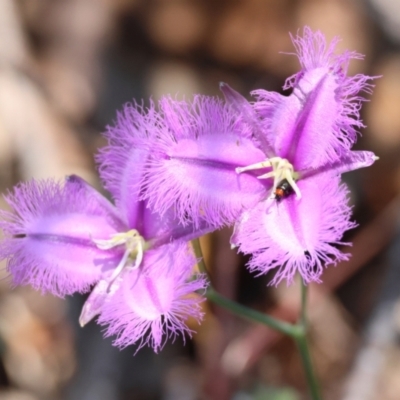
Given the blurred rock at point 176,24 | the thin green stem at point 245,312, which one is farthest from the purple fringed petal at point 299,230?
the blurred rock at point 176,24

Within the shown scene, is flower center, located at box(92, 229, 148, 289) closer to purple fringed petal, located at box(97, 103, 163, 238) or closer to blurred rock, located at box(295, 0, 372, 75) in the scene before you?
purple fringed petal, located at box(97, 103, 163, 238)

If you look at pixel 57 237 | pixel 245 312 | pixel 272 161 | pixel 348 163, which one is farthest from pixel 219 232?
pixel 348 163

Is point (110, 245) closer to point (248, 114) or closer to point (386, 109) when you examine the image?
point (248, 114)

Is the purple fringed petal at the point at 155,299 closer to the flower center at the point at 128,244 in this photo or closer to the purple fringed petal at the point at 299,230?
the flower center at the point at 128,244

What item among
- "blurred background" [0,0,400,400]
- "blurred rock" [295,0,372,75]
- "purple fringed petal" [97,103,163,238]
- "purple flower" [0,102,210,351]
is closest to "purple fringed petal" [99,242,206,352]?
"purple flower" [0,102,210,351]

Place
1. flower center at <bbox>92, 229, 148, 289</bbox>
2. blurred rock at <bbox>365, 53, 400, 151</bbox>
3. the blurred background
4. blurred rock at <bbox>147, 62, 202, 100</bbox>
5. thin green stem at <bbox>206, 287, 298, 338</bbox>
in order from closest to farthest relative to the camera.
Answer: flower center at <bbox>92, 229, 148, 289</bbox> < thin green stem at <bbox>206, 287, 298, 338</bbox> < the blurred background < blurred rock at <bbox>365, 53, 400, 151</bbox> < blurred rock at <bbox>147, 62, 202, 100</bbox>

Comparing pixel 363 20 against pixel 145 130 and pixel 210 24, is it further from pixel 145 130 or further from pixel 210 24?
pixel 145 130

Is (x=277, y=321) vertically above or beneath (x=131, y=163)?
beneath

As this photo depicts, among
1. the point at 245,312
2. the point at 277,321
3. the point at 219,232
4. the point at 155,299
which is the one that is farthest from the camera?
the point at 219,232
